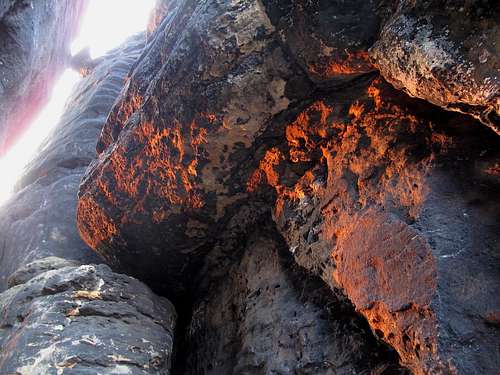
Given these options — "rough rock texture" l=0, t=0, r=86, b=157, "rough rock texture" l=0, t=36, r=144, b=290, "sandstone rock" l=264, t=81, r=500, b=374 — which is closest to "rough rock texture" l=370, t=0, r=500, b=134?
"sandstone rock" l=264, t=81, r=500, b=374

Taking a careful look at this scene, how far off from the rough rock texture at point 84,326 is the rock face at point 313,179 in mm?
496

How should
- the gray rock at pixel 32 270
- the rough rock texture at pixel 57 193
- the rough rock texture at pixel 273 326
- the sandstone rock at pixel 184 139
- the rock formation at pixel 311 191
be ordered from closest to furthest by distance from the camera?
the rock formation at pixel 311 191 → the rough rock texture at pixel 273 326 → the sandstone rock at pixel 184 139 → the gray rock at pixel 32 270 → the rough rock texture at pixel 57 193

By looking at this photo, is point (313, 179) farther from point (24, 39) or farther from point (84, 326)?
point (24, 39)

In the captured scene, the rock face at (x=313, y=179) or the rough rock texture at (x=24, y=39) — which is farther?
the rough rock texture at (x=24, y=39)

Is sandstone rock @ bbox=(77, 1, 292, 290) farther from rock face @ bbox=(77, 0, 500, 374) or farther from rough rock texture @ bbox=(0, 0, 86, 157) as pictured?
rough rock texture @ bbox=(0, 0, 86, 157)

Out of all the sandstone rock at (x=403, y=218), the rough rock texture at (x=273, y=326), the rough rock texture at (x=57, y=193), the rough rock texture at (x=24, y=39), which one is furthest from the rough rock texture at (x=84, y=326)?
the rough rock texture at (x=24, y=39)

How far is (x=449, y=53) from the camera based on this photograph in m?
1.71

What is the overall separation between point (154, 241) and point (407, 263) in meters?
2.16

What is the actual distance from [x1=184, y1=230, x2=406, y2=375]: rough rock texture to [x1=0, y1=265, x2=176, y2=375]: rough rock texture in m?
0.40

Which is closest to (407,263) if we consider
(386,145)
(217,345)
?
(386,145)

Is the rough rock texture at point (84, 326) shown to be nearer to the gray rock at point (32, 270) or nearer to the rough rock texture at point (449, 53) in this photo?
the gray rock at point (32, 270)

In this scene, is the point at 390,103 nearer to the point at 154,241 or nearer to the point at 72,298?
the point at 154,241

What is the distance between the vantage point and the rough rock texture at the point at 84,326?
8.36 ft

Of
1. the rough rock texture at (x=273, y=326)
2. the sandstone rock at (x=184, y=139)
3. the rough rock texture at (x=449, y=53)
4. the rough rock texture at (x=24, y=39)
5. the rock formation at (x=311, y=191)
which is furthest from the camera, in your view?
the rough rock texture at (x=24, y=39)
